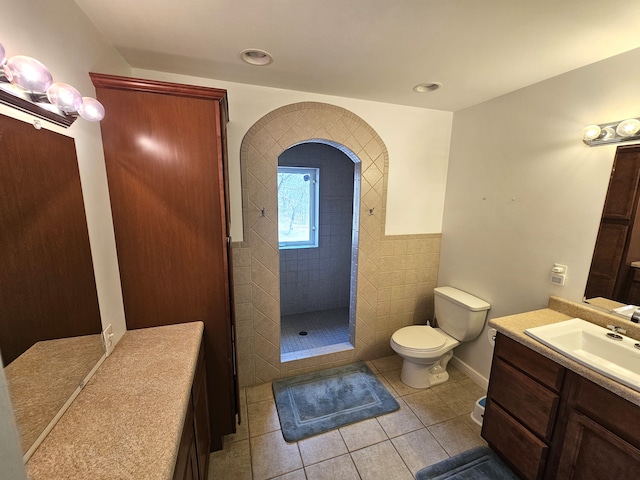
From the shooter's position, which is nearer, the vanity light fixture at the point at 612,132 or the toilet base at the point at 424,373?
the vanity light fixture at the point at 612,132

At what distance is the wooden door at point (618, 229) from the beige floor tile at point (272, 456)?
81.6 inches

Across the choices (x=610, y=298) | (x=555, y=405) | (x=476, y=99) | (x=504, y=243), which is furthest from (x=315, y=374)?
(x=476, y=99)

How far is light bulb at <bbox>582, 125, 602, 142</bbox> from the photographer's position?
1.46 meters

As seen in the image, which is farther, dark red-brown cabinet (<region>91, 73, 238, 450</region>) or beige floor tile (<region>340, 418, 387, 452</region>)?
beige floor tile (<region>340, 418, 387, 452</region>)

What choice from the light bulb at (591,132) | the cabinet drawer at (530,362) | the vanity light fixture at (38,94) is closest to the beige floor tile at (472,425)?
the cabinet drawer at (530,362)

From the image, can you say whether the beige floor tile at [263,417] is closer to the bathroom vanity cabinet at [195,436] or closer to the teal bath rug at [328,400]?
the teal bath rug at [328,400]

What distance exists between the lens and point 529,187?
1.85 metres

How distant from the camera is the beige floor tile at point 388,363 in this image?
8.12 feet

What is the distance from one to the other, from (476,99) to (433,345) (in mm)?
1996

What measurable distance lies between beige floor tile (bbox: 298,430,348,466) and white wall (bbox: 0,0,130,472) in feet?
4.27

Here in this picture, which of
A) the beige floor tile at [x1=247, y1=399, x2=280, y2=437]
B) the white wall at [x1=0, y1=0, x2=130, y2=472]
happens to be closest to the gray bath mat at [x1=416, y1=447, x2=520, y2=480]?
the beige floor tile at [x1=247, y1=399, x2=280, y2=437]

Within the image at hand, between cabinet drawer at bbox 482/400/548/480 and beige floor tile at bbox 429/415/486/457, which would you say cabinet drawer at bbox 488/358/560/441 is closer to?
cabinet drawer at bbox 482/400/548/480

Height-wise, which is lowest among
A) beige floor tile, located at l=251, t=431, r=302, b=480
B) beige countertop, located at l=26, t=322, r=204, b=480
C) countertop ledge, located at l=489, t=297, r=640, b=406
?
beige floor tile, located at l=251, t=431, r=302, b=480

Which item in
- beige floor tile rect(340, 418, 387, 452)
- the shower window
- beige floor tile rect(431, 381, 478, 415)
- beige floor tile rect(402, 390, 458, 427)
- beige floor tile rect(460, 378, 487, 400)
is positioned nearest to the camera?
beige floor tile rect(340, 418, 387, 452)
